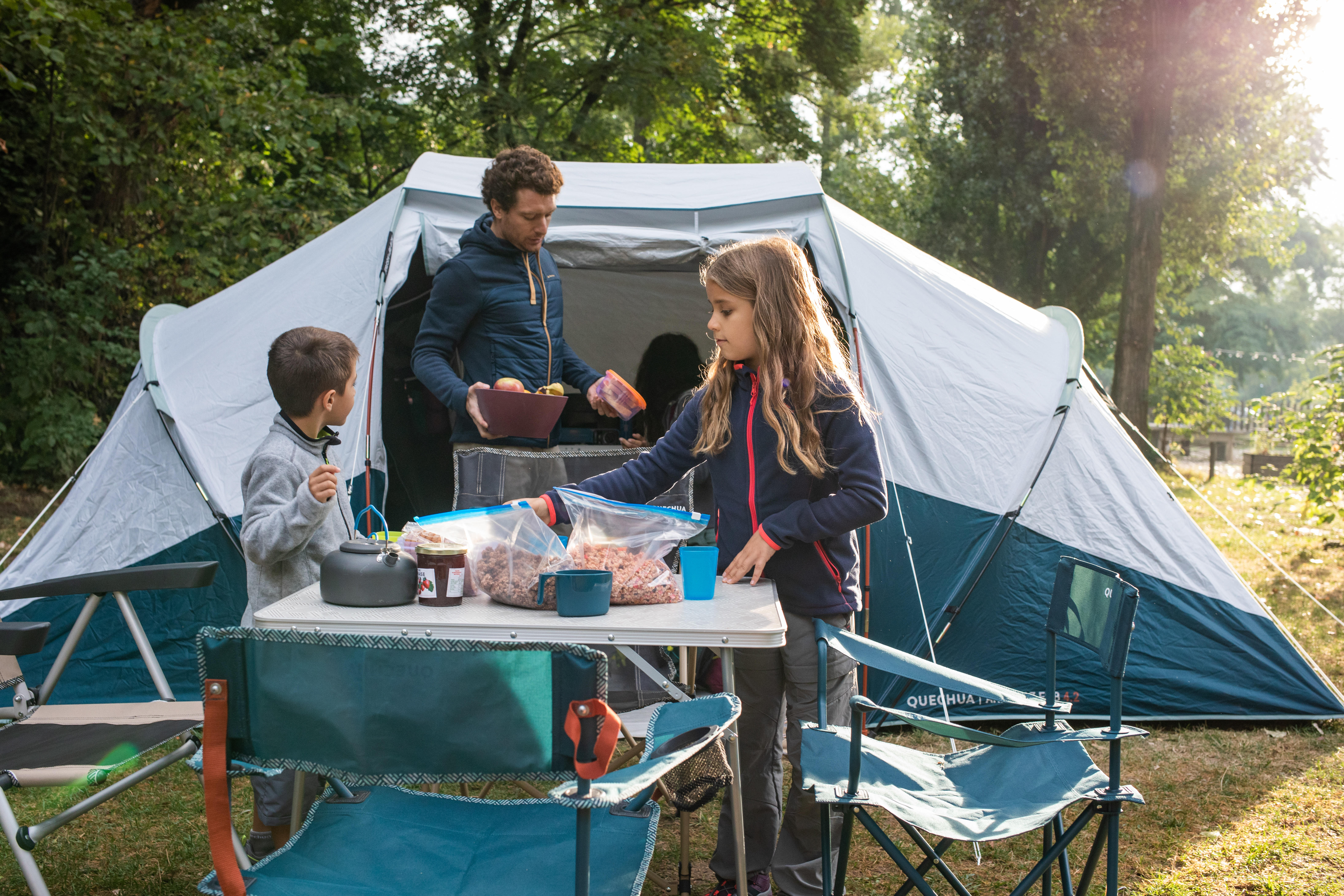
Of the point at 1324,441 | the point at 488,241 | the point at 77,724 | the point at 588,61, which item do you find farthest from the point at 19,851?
the point at 588,61

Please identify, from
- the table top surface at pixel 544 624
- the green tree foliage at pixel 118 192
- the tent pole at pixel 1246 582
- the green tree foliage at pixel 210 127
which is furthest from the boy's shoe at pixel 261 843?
the green tree foliage at pixel 118 192

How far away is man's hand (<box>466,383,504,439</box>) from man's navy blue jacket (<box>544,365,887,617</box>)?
0.66m

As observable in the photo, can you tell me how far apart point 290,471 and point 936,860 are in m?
1.46

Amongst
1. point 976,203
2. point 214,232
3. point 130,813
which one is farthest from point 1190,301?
point 130,813

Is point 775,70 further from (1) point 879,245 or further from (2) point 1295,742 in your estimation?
(2) point 1295,742

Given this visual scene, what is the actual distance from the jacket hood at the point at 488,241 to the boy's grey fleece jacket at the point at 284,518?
101cm

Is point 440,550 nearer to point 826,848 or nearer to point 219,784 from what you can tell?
point 219,784

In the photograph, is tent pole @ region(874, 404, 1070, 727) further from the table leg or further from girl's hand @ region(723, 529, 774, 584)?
the table leg

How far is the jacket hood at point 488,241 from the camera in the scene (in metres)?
3.09

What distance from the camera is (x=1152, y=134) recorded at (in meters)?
9.08

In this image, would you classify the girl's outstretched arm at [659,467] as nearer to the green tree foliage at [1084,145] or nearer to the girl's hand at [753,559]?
the girl's hand at [753,559]

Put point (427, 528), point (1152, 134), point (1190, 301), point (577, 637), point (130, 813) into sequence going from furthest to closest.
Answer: point (1190, 301)
point (1152, 134)
point (130, 813)
point (427, 528)
point (577, 637)

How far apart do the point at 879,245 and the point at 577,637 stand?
7.70 ft

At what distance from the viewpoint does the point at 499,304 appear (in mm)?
3098
